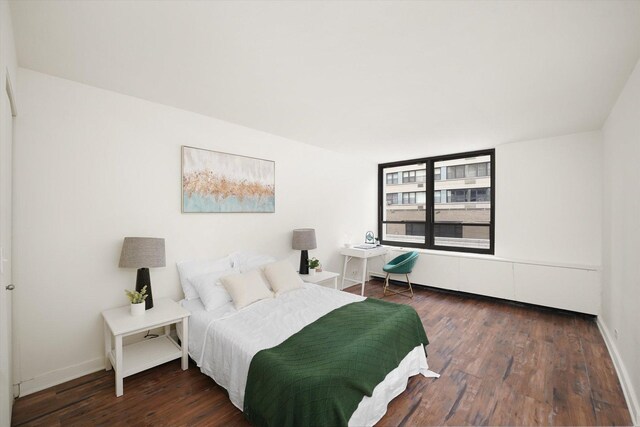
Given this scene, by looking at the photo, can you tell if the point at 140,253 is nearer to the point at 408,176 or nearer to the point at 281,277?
the point at 281,277

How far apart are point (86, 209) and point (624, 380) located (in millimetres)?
4853

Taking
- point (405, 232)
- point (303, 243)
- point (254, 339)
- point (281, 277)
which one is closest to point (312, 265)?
point (303, 243)

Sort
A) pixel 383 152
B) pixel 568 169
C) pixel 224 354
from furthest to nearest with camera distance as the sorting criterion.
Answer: pixel 383 152 < pixel 568 169 < pixel 224 354

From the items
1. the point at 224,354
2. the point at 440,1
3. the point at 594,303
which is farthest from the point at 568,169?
the point at 224,354

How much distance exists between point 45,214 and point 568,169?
20.3ft

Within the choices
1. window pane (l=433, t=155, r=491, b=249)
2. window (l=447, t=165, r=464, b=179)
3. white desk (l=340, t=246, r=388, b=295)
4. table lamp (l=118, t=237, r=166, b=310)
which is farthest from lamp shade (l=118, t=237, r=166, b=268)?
window (l=447, t=165, r=464, b=179)

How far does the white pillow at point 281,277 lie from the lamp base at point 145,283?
1.17 m

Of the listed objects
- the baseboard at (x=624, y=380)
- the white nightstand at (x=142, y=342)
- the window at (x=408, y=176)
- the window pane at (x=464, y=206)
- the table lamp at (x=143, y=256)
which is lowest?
the baseboard at (x=624, y=380)

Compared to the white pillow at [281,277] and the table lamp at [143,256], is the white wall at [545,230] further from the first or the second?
the table lamp at [143,256]

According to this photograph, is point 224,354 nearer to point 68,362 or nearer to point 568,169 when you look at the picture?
point 68,362

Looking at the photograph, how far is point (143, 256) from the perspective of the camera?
2492 millimetres

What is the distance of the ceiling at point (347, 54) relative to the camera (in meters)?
1.62

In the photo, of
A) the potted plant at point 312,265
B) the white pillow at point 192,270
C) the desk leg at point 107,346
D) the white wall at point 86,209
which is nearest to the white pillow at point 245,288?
the white pillow at point 192,270

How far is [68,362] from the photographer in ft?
7.91
